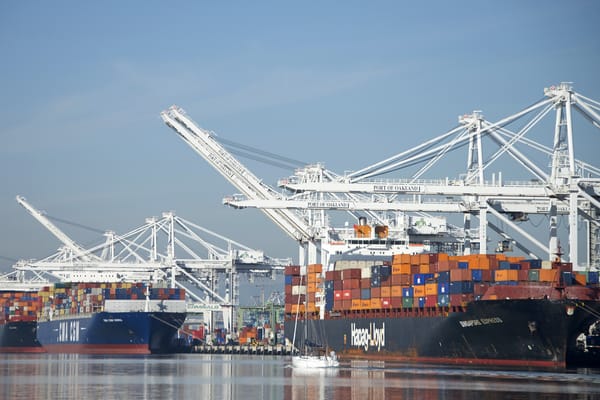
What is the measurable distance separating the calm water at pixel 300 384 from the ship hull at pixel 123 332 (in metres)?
32.3

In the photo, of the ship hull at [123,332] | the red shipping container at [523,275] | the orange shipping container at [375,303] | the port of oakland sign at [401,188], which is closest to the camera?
the red shipping container at [523,275]

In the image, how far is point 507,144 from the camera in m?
63.8

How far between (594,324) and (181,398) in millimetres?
22394

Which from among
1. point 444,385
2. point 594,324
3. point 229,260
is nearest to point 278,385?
point 444,385

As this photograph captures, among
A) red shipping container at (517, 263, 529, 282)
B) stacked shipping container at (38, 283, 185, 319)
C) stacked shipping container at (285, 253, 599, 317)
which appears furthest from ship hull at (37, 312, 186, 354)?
red shipping container at (517, 263, 529, 282)

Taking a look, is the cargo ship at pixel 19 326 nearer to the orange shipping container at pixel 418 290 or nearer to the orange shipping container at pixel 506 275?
the orange shipping container at pixel 418 290

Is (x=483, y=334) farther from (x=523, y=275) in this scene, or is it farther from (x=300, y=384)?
(x=300, y=384)

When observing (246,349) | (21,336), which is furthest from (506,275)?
(21,336)

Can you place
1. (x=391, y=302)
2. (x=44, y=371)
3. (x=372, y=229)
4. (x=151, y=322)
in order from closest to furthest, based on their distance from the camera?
(x=44, y=371) < (x=391, y=302) < (x=372, y=229) < (x=151, y=322)

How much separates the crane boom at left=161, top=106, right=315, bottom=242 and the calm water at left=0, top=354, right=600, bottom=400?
16.2m

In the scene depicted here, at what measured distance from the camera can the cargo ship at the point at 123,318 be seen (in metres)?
90.4

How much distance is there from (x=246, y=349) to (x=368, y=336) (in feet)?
87.3

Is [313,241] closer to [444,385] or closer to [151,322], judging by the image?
[151,322]

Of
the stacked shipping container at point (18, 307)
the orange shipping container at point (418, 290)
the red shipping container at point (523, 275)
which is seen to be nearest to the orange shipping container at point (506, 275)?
the red shipping container at point (523, 275)
